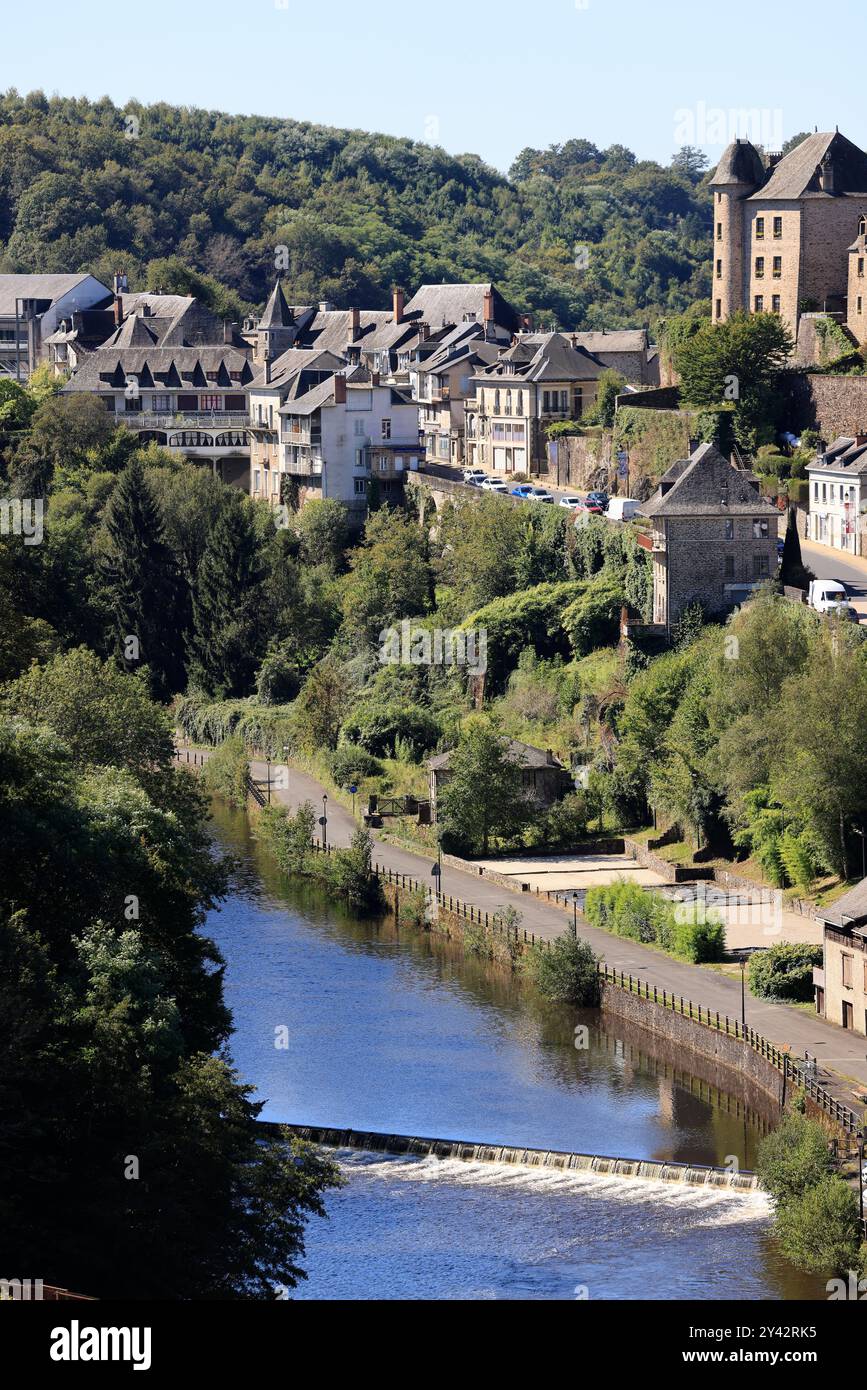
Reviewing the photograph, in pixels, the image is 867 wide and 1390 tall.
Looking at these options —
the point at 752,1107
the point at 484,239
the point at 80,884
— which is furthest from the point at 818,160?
the point at 484,239

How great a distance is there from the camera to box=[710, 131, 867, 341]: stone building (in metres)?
80.2

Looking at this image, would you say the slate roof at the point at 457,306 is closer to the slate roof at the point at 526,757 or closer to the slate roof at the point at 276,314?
the slate roof at the point at 276,314

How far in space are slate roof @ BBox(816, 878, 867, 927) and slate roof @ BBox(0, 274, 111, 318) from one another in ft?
271

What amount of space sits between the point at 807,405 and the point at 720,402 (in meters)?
2.90

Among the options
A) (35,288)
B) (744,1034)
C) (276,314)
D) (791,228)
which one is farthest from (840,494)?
(35,288)

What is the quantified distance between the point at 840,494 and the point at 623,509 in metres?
9.22

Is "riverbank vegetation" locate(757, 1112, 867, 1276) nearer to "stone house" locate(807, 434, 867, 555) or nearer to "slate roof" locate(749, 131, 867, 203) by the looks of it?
"stone house" locate(807, 434, 867, 555)

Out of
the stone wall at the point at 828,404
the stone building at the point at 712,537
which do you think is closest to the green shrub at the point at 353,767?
the stone building at the point at 712,537

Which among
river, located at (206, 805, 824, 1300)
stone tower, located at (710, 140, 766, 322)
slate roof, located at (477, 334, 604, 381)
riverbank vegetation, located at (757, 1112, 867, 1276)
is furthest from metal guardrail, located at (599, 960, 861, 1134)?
slate roof, located at (477, 334, 604, 381)

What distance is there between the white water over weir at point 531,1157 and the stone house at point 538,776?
76.9 ft

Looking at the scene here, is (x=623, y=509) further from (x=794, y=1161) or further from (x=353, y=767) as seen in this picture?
(x=794, y=1161)

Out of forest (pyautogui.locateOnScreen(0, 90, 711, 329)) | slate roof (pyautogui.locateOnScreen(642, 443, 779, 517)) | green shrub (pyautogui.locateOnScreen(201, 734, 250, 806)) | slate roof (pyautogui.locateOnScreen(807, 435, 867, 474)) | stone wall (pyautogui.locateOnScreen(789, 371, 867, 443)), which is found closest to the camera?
slate roof (pyautogui.locateOnScreen(642, 443, 779, 517))

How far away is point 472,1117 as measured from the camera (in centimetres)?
4234
